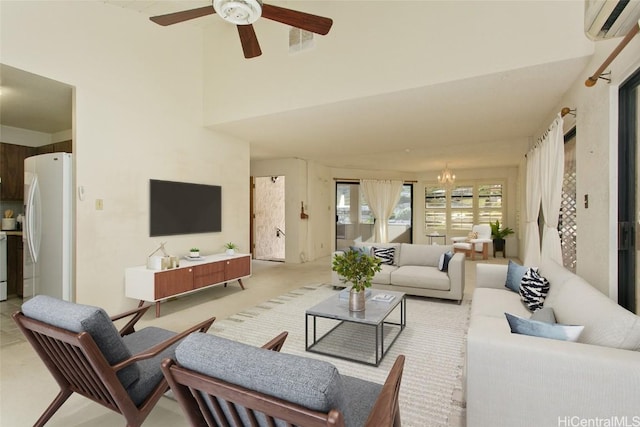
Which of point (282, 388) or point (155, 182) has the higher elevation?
point (155, 182)

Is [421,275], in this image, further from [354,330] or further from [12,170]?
[12,170]

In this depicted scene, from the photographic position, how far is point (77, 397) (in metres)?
2.12

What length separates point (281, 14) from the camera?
230 centimetres

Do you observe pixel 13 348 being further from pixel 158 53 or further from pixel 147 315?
pixel 158 53

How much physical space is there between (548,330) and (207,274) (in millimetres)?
3828

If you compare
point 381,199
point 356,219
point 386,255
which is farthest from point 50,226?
point 381,199

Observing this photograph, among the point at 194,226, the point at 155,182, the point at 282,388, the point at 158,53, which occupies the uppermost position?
the point at 158,53

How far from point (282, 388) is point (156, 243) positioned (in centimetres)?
394

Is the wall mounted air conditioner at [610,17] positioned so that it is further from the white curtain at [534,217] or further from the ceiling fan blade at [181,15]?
the white curtain at [534,217]

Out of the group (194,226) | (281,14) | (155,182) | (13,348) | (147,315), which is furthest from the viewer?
(194,226)

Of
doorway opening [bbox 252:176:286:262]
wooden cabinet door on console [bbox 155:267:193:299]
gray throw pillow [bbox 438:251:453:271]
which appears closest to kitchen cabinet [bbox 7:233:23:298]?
wooden cabinet door on console [bbox 155:267:193:299]

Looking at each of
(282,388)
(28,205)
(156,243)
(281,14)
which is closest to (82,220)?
(28,205)

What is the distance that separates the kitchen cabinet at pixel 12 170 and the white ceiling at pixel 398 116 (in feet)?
1.43

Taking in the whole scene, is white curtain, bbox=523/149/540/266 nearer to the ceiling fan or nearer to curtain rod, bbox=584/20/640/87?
curtain rod, bbox=584/20/640/87
